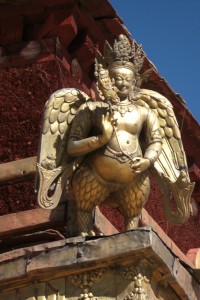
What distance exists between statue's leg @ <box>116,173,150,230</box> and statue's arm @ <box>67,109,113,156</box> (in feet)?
1.46

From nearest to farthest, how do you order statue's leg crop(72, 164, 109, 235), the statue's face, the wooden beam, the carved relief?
1. the carved relief
2. statue's leg crop(72, 164, 109, 235)
3. the statue's face
4. the wooden beam

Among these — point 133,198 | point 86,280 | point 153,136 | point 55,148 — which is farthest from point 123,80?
point 86,280

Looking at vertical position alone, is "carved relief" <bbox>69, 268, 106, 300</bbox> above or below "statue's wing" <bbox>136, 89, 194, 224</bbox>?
below

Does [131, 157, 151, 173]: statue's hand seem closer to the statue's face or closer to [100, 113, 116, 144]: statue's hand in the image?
[100, 113, 116, 144]: statue's hand

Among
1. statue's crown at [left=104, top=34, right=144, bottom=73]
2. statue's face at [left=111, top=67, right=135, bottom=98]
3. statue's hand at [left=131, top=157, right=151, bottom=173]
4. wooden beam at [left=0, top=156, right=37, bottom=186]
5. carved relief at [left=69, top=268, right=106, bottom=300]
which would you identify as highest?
statue's crown at [left=104, top=34, right=144, bottom=73]

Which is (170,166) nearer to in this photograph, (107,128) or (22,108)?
(107,128)

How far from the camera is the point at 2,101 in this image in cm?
1082

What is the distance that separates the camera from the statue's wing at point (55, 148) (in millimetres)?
8977

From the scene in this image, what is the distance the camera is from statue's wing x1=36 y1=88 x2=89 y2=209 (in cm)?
898

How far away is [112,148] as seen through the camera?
894 centimetres

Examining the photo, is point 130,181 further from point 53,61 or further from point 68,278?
point 53,61

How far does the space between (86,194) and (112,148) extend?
16.7 inches

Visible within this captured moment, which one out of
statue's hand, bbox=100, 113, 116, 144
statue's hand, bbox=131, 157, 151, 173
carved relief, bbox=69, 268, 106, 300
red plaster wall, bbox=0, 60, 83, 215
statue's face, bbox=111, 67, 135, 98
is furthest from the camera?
red plaster wall, bbox=0, 60, 83, 215

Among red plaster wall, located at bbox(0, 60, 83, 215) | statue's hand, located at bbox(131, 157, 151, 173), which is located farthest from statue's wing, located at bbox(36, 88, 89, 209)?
red plaster wall, located at bbox(0, 60, 83, 215)
